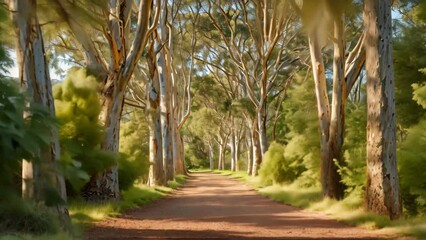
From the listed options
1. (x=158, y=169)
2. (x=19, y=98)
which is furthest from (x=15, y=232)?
(x=158, y=169)

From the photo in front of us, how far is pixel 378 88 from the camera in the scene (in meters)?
10.3

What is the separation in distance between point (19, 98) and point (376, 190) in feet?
23.9

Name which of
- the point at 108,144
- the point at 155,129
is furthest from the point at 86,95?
the point at 155,129

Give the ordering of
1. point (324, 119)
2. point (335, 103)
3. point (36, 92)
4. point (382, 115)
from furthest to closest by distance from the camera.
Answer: point (324, 119) < point (335, 103) < point (382, 115) < point (36, 92)

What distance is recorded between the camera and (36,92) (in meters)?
7.53

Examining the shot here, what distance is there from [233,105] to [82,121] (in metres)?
19.2

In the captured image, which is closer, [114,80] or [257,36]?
[114,80]

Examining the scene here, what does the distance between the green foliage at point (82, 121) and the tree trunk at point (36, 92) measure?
4.31 meters

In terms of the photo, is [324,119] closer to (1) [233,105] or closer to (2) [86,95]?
(2) [86,95]

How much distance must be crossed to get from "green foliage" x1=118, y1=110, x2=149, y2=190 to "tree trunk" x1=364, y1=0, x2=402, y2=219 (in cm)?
875

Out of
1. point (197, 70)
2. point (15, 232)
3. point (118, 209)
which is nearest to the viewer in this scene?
point (15, 232)

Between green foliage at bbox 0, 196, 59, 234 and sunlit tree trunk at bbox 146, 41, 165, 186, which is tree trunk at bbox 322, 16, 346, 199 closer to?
green foliage at bbox 0, 196, 59, 234

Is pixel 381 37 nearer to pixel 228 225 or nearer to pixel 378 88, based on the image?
pixel 378 88

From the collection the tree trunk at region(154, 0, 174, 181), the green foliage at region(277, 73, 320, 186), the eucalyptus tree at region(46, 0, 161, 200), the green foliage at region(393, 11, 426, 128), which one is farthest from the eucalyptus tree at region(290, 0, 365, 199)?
the tree trunk at region(154, 0, 174, 181)
